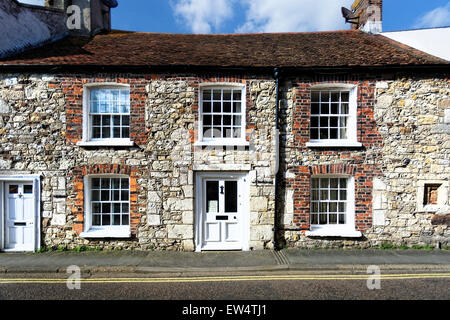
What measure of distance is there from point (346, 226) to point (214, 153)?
4.54 m

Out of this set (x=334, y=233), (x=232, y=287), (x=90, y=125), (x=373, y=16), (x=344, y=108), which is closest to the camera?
(x=232, y=287)

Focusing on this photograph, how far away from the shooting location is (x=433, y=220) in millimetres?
6863

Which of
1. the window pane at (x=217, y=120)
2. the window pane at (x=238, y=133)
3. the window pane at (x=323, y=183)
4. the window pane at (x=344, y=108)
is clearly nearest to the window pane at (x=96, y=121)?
the window pane at (x=217, y=120)

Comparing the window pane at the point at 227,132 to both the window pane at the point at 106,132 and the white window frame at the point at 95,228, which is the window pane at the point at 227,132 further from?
the window pane at the point at 106,132

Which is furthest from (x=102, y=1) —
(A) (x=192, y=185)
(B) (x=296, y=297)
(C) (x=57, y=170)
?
(B) (x=296, y=297)

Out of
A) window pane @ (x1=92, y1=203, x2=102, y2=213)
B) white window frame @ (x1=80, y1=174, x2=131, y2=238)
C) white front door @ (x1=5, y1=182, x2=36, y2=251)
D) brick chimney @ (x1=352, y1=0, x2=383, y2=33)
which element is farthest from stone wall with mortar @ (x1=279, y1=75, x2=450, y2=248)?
white front door @ (x1=5, y1=182, x2=36, y2=251)

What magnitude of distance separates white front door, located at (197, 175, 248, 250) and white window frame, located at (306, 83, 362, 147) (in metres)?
2.55

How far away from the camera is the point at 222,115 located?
6965 millimetres

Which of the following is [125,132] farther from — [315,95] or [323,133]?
[323,133]

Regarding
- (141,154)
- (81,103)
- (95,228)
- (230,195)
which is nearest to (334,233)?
(230,195)

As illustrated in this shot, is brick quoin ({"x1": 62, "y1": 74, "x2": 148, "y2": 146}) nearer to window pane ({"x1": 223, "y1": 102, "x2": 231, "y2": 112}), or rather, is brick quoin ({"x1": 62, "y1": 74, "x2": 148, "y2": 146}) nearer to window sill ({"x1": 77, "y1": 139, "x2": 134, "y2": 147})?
window sill ({"x1": 77, "y1": 139, "x2": 134, "y2": 147})

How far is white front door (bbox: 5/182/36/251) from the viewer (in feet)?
22.4
